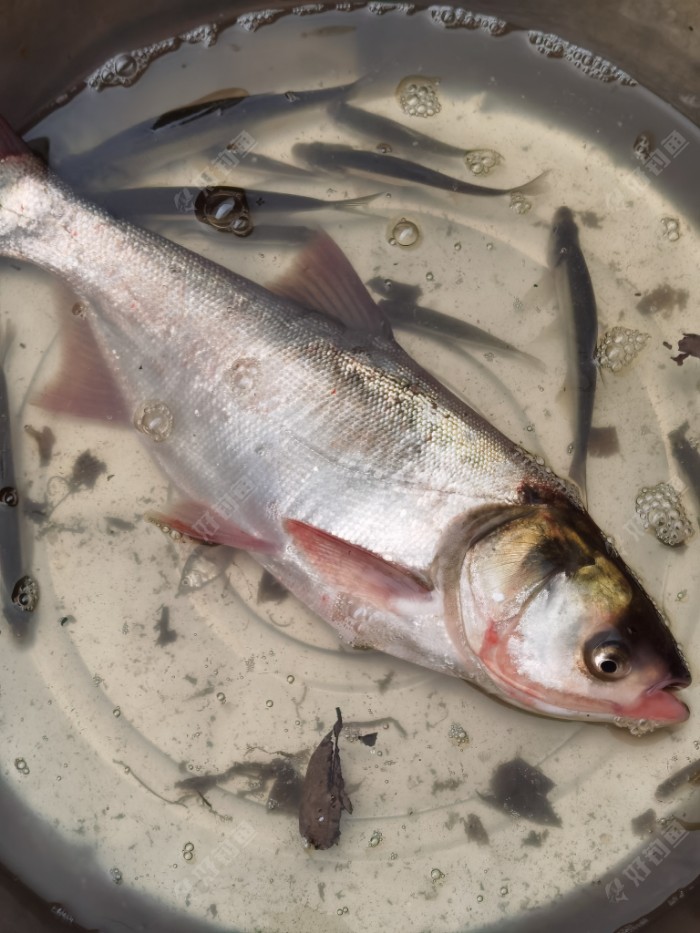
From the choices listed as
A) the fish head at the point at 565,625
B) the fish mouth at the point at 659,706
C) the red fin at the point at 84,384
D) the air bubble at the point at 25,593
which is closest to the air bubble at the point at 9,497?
the air bubble at the point at 25,593

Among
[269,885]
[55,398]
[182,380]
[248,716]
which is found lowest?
[269,885]

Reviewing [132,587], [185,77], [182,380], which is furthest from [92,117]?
[132,587]

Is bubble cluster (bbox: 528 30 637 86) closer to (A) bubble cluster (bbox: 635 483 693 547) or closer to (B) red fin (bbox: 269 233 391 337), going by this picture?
(B) red fin (bbox: 269 233 391 337)

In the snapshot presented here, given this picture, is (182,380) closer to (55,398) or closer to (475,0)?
(55,398)

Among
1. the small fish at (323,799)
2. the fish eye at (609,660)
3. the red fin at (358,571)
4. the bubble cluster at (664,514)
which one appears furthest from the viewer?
the bubble cluster at (664,514)

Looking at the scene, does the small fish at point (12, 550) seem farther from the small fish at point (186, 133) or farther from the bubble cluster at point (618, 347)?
the bubble cluster at point (618, 347)

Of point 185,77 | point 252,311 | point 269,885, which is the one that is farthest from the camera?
point 185,77

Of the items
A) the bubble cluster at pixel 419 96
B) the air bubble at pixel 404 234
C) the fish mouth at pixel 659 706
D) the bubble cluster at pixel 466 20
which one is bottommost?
the fish mouth at pixel 659 706
